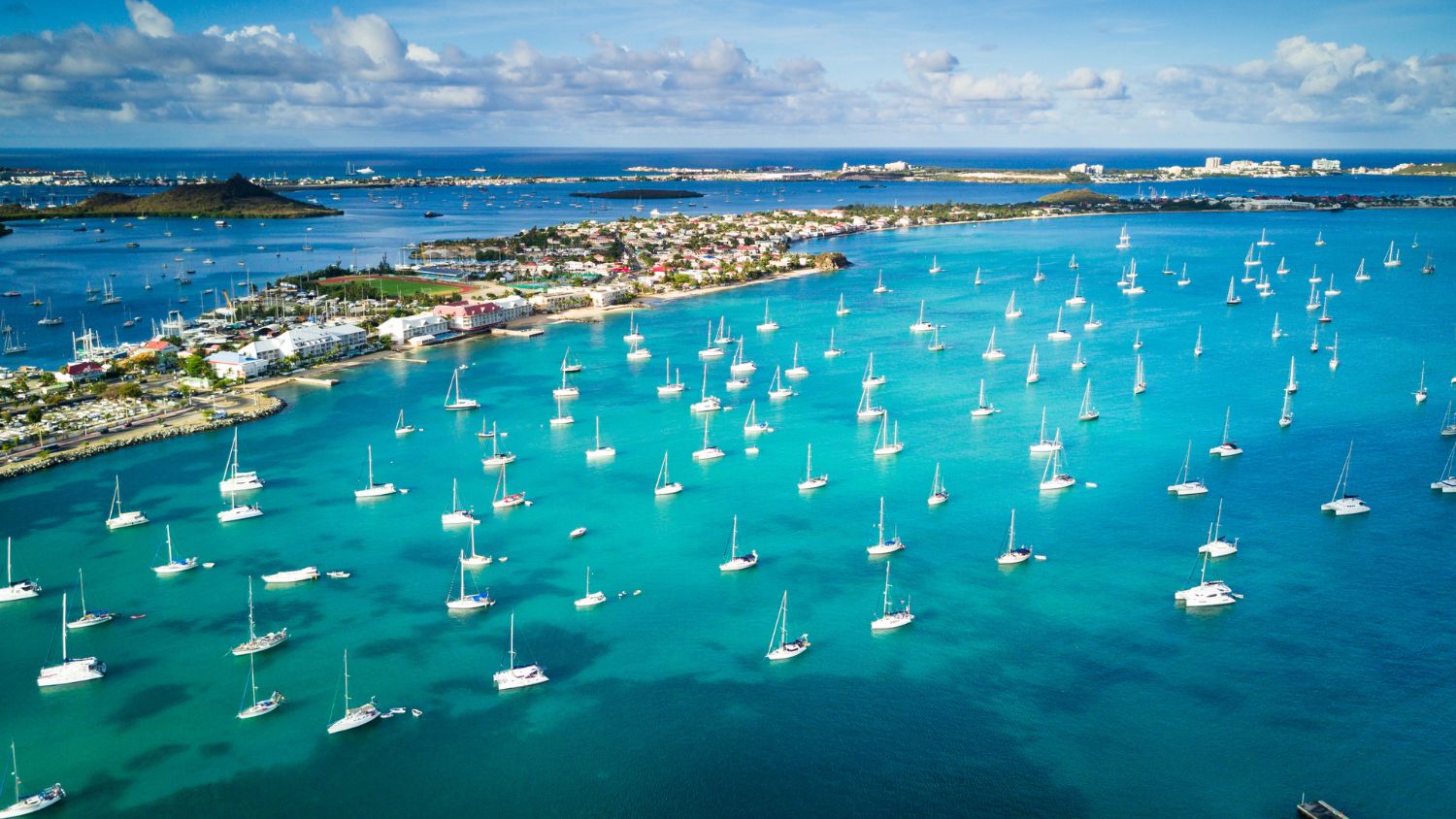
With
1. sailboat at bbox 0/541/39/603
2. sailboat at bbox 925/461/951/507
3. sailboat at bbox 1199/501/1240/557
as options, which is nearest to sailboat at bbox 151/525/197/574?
sailboat at bbox 0/541/39/603

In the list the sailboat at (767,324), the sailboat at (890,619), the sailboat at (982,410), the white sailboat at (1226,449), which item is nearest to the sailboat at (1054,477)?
the sailboat at (982,410)

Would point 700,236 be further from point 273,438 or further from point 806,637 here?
point 806,637

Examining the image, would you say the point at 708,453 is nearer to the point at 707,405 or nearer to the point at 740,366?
the point at 707,405

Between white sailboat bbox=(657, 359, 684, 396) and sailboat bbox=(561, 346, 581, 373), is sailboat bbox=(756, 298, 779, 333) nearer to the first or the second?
white sailboat bbox=(657, 359, 684, 396)

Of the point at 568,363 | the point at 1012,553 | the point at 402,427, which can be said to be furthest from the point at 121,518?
the point at 1012,553

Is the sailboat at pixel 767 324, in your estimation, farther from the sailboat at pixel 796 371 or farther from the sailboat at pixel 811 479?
the sailboat at pixel 811 479
